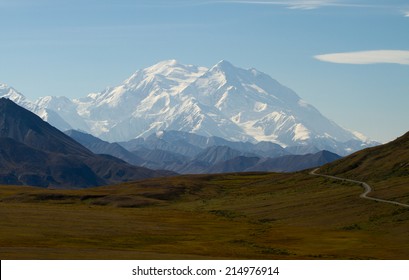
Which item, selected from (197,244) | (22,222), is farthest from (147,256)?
(22,222)

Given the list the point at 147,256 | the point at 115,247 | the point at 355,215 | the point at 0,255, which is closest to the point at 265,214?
the point at 355,215

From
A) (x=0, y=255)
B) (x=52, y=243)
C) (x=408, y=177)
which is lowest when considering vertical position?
(x=0, y=255)

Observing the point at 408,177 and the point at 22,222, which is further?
the point at 408,177

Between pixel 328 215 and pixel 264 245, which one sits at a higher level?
pixel 328 215

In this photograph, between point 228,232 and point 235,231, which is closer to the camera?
point 228,232

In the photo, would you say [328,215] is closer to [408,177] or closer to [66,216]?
[408,177]

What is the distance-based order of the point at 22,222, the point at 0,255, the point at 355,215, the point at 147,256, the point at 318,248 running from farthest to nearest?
the point at 355,215 → the point at 22,222 → the point at 318,248 → the point at 147,256 → the point at 0,255

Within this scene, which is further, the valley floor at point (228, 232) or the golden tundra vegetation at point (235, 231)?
the golden tundra vegetation at point (235, 231)

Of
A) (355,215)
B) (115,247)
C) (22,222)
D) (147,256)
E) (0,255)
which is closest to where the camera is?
(0,255)

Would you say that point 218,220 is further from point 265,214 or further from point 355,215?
point 355,215

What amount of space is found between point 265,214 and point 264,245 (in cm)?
5526

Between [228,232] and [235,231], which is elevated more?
[235,231]

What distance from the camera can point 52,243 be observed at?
4122 inches

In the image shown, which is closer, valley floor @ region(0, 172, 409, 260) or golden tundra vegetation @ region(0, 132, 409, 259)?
valley floor @ region(0, 172, 409, 260)
